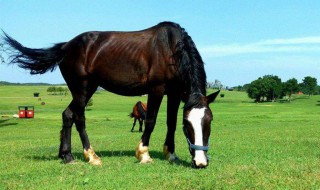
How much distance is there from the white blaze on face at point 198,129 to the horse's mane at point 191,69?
0.18 m

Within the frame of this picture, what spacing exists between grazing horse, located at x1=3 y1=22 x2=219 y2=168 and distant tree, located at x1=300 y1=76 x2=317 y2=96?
610 ft

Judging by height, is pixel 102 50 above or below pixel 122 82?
above

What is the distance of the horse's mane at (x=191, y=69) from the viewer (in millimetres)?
8177

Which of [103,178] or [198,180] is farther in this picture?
[103,178]

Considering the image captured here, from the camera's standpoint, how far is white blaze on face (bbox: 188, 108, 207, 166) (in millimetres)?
7633

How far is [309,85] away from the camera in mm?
184750

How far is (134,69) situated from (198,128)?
247cm

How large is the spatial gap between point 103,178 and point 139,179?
0.70 meters

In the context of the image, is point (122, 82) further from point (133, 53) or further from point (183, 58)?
point (183, 58)

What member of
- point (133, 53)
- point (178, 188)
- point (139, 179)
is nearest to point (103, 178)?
point (139, 179)

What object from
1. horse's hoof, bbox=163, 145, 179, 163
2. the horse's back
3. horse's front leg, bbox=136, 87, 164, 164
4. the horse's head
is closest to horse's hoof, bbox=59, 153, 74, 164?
horse's front leg, bbox=136, 87, 164, 164

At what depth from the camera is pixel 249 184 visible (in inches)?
256

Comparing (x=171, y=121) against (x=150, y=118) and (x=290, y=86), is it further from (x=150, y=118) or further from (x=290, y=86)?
(x=290, y=86)

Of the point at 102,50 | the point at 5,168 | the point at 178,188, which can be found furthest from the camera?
the point at 102,50
